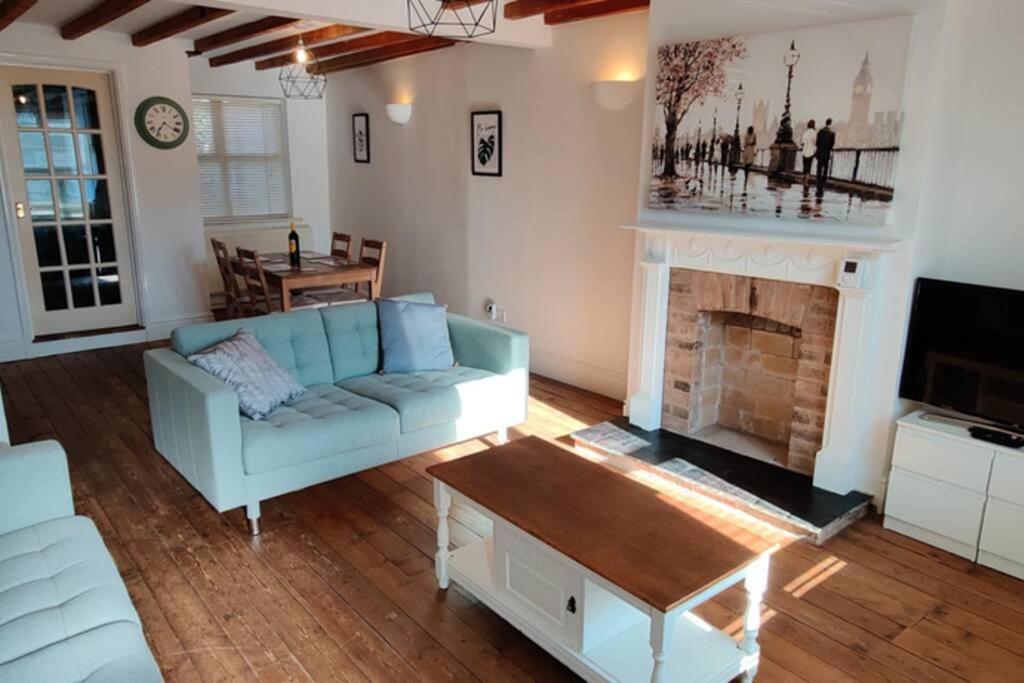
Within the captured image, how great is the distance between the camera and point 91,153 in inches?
226

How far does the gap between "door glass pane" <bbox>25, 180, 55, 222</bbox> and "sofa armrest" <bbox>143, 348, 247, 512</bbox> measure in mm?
3140

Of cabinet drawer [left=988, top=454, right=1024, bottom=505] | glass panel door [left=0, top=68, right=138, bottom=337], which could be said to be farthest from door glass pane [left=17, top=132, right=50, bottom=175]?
cabinet drawer [left=988, top=454, right=1024, bottom=505]

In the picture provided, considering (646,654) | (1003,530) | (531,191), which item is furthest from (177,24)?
(1003,530)

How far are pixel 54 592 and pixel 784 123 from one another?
330 cm

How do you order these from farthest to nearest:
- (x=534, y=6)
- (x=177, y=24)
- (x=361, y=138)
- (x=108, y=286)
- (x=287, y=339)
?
(x=361, y=138) < (x=108, y=286) < (x=177, y=24) < (x=534, y=6) < (x=287, y=339)

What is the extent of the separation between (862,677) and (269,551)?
2.24m

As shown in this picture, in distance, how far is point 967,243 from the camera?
122 inches

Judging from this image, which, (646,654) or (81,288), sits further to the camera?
(81,288)

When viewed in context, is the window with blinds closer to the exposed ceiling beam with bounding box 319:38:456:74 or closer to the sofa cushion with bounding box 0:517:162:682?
the exposed ceiling beam with bounding box 319:38:456:74

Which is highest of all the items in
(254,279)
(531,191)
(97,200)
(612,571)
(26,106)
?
(26,106)

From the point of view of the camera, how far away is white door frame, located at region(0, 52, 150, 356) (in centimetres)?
526

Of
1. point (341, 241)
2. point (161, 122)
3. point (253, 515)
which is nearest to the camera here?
point (253, 515)

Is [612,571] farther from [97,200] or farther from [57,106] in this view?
[57,106]

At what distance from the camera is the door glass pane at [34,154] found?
5418 millimetres
